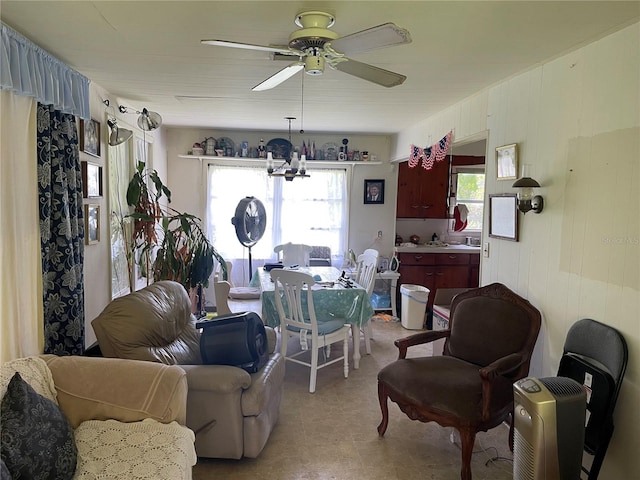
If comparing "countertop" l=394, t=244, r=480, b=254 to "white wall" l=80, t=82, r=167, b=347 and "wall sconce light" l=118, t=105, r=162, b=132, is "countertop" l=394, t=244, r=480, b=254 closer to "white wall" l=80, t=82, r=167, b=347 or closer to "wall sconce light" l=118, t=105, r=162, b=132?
"wall sconce light" l=118, t=105, r=162, b=132

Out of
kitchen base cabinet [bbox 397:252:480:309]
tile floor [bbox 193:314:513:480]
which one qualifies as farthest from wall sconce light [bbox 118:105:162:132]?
kitchen base cabinet [bbox 397:252:480:309]

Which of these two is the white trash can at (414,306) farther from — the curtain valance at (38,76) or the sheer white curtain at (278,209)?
the curtain valance at (38,76)

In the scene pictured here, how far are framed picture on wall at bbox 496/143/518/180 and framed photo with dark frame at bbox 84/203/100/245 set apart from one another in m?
2.95

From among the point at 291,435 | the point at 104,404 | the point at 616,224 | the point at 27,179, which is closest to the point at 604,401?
the point at 616,224

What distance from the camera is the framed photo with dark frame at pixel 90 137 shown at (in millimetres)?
2990

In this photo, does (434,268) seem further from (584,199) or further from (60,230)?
(60,230)

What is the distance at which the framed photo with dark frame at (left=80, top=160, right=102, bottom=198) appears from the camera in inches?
119

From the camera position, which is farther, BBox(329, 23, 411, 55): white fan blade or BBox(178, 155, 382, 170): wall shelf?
BBox(178, 155, 382, 170): wall shelf

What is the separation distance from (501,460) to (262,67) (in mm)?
2748

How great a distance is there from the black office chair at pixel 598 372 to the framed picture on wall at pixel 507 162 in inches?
43.6

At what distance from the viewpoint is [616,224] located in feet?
6.66

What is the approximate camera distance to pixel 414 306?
489 centimetres

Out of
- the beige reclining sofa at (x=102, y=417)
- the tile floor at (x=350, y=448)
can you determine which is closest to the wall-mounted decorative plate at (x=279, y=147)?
the tile floor at (x=350, y=448)

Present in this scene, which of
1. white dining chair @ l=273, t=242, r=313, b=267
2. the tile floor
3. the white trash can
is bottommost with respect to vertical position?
the tile floor
